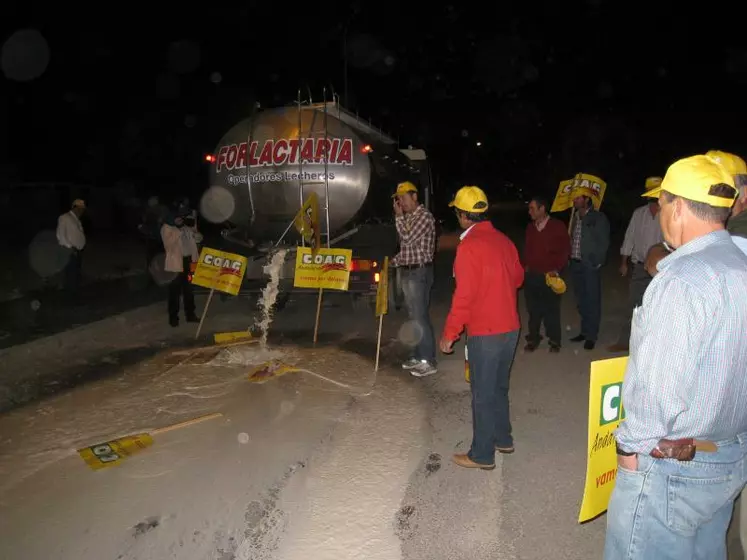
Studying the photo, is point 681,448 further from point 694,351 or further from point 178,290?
point 178,290

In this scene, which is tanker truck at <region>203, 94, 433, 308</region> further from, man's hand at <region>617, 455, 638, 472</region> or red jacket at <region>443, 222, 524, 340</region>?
man's hand at <region>617, 455, 638, 472</region>

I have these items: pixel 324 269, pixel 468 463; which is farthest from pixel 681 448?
pixel 324 269

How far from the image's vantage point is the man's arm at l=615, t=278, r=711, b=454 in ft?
5.80

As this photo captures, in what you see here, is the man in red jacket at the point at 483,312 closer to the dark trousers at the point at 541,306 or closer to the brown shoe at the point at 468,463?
the brown shoe at the point at 468,463

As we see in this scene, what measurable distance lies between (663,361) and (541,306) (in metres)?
5.25

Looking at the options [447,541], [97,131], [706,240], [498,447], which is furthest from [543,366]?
[97,131]

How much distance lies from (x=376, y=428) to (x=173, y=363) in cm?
302

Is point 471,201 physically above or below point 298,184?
below

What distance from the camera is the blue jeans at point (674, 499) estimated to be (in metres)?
1.90

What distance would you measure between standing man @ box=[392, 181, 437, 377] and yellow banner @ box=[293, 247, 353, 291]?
49.3 inches

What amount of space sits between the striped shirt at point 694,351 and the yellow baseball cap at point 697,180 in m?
0.12

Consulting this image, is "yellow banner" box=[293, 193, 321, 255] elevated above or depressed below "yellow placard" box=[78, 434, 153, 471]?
above

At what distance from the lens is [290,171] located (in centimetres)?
784

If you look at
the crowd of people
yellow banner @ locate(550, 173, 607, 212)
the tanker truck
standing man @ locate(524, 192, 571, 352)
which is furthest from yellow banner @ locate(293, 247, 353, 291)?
the crowd of people
